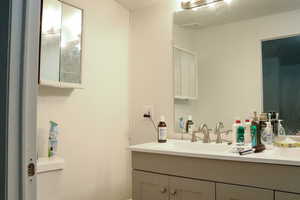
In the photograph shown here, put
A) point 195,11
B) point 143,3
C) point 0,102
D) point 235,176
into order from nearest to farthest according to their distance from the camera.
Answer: point 0,102 → point 235,176 → point 195,11 → point 143,3

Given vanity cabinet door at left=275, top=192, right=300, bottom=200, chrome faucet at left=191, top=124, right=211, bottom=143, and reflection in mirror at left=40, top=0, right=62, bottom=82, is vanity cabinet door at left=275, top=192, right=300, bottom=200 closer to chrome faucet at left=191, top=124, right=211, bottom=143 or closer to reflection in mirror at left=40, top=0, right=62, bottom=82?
chrome faucet at left=191, top=124, right=211, bottom=143

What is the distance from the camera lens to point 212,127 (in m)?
1.92

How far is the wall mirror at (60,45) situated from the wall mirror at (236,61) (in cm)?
87

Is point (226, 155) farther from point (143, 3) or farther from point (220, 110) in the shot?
point (143, 3)

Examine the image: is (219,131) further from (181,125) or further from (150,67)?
(150,67)

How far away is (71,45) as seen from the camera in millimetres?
1703

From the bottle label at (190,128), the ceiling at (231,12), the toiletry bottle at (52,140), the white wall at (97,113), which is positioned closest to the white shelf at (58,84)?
the white wall at (97,113)

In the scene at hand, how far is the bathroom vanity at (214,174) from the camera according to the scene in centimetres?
119

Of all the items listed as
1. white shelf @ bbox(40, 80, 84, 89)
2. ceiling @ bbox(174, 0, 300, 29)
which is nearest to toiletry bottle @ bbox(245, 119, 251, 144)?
ceiling @ bbox(174, 0, 300, 29)

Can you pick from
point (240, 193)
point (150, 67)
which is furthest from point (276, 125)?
point (150, 67)

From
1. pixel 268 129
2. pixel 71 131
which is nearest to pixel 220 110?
pixel 268 129

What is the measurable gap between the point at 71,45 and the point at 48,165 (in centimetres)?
84

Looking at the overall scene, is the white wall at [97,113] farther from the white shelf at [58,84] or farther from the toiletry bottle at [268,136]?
the toiletry bottle at [268,136]

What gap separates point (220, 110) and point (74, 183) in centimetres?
126
